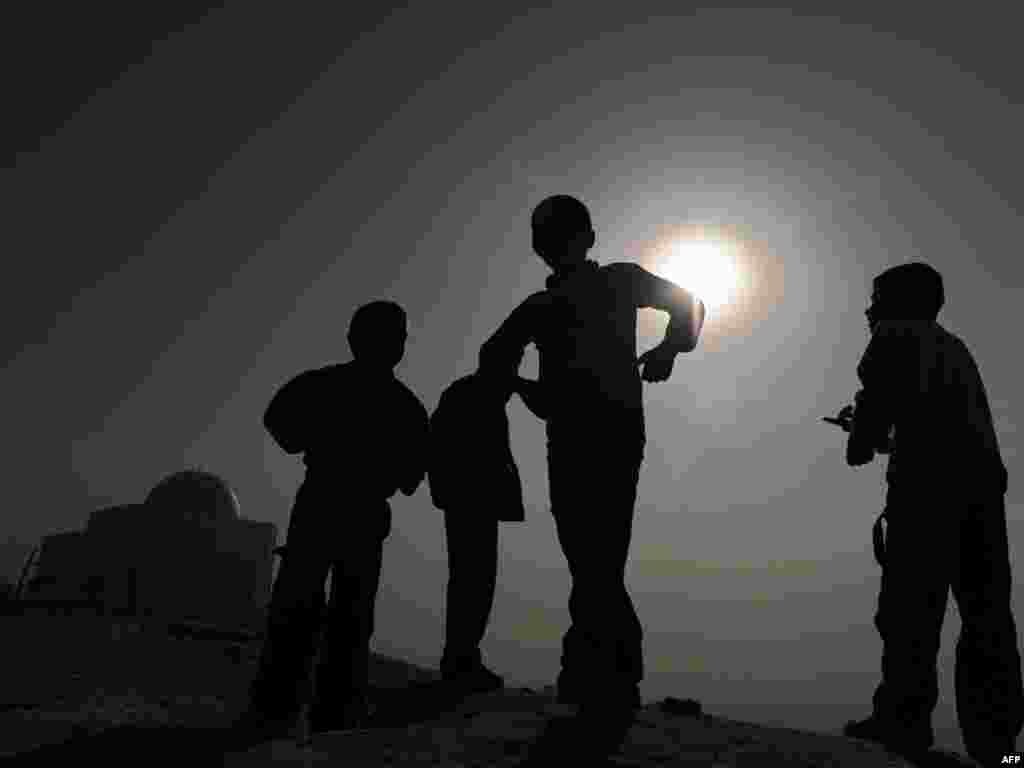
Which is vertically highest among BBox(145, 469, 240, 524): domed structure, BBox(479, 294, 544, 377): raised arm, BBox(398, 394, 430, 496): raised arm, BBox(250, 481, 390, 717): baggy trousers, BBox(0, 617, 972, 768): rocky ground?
BBox(145, 469, 240, 524): domed structure

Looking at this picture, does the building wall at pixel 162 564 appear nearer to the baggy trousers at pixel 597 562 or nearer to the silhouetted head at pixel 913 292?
the baggy trousers at pixel 597 562

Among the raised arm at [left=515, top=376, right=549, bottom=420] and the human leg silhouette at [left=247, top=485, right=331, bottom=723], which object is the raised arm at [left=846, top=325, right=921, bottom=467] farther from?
the human leg silhouette at [left=247, top=485, right=331, bottom=723]

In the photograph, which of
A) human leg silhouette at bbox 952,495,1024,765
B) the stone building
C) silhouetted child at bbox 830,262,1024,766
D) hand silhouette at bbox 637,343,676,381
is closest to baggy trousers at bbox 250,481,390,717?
hand silhouette at bbox 637,343,676,381

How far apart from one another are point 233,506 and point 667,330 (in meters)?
32.9

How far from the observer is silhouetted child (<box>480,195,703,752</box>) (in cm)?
298

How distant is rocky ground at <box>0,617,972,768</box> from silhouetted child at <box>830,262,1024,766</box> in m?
0.39

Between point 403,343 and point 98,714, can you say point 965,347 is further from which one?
point 98,714

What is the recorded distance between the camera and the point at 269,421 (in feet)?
13.9

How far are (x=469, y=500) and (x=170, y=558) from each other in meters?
27.4

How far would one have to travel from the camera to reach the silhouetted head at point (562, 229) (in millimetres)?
3553

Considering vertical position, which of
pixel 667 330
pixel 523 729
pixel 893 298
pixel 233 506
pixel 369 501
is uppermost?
pixel 233 506

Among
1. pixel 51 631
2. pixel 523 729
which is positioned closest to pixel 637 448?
pixel 523 729

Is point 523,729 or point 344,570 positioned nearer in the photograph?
point 523,729

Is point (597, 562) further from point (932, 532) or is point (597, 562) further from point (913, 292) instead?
point (913, 292)
